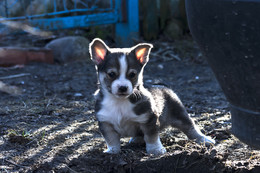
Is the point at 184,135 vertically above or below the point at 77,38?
below

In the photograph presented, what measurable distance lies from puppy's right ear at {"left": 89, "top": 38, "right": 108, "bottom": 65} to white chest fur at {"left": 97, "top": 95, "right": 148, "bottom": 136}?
0.42 m

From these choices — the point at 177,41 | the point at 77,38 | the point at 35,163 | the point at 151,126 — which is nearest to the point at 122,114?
the point at 151,126

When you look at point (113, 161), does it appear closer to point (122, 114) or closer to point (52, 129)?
point (122, 114)

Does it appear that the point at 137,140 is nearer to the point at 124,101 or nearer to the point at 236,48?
the point at 124,101

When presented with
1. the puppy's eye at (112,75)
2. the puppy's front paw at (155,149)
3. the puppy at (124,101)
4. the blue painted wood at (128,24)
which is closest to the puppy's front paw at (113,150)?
the puppy at (124,101)

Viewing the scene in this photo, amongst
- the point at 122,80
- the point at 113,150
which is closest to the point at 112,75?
the point at 122,80

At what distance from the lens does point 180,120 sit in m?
4.59

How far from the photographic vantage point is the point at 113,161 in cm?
371

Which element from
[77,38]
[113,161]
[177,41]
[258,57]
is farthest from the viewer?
[177,41]

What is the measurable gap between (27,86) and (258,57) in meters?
5.28

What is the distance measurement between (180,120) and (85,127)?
118cm

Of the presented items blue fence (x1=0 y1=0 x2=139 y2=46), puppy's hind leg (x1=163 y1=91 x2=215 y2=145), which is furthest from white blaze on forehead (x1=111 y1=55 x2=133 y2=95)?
blue fence (x1=0 y1=0 x2=139 y2=46)

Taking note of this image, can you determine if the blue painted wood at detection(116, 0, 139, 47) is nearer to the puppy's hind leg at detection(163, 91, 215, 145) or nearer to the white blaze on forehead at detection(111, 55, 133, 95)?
the puppy's hind leg at detection(163, 91, 215, 145)

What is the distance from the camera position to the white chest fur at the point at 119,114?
156 inches
